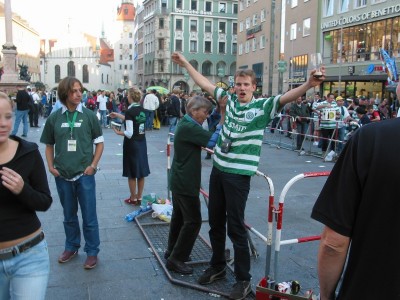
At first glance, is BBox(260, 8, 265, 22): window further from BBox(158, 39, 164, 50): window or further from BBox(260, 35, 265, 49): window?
BBox(158, 39, 164, 50): window

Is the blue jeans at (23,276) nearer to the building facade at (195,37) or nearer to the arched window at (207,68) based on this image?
the building facade at (195,37)

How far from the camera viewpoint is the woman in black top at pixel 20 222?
7.98ft

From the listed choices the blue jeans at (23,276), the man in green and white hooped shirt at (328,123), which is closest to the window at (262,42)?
the man in green and white hooped shirt at (328,123)

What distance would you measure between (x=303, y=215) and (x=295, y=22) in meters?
34.7

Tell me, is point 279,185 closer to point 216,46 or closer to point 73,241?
point 73,241

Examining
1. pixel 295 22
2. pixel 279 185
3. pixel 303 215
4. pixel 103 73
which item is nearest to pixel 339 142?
pixel 279 185

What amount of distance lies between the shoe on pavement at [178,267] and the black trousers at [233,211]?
559mm

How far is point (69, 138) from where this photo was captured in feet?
15.0

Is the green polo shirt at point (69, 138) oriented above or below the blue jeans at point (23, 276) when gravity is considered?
above

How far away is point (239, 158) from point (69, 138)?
6.15ft

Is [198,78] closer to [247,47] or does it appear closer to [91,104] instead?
[91,104]

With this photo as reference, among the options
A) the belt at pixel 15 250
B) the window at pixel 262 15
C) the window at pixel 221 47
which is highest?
the window at pixel 262 15

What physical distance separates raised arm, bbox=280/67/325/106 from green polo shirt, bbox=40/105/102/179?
7.05ft

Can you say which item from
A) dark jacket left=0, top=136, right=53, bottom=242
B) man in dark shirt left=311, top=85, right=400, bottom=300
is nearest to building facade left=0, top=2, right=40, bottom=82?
dark jacket left=0, top=136, right=53, bottom=242
